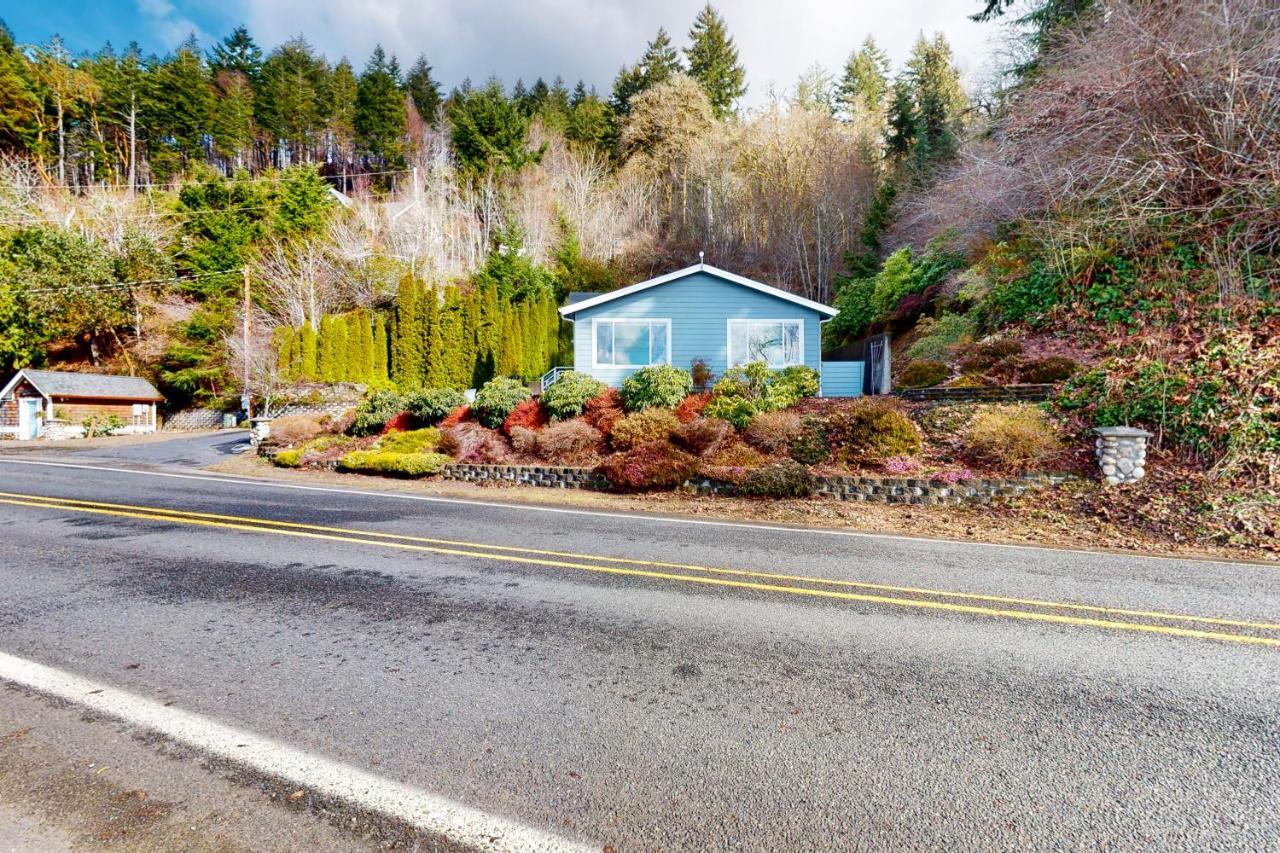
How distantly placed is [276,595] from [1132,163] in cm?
1616

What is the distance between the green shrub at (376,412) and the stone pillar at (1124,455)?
16.3 m

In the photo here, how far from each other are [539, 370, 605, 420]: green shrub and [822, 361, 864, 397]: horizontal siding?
7.65 meters

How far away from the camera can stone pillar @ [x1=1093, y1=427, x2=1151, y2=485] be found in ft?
26.2

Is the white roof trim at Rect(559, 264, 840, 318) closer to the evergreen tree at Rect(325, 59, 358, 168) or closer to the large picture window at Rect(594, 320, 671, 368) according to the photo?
the large picture window at Rect(594, 320, 671, 368)

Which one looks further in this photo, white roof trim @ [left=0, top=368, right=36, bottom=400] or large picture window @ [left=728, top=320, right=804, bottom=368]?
Result: white roof trim @ [left=0, top=368, right=36, bottom=400]

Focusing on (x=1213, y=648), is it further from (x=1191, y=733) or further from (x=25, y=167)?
(x=25, y=167)

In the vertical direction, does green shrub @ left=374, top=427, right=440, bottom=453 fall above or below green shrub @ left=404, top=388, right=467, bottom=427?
below

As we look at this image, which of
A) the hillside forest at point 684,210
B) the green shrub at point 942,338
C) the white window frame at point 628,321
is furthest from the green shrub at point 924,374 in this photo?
the white window frame at point 628,321

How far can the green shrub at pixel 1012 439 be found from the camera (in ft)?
29.2

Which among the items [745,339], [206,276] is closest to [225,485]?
[745,339]

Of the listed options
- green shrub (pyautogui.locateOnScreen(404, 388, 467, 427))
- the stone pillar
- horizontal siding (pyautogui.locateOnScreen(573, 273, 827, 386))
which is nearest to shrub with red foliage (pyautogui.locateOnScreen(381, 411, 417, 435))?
green shrub (pyautogui.locateOnScreen(404, 388, 467, 427))

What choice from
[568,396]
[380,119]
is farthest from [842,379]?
[380,119]

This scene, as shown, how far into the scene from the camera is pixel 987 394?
11039 millimetres

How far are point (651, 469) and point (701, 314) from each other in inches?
327
